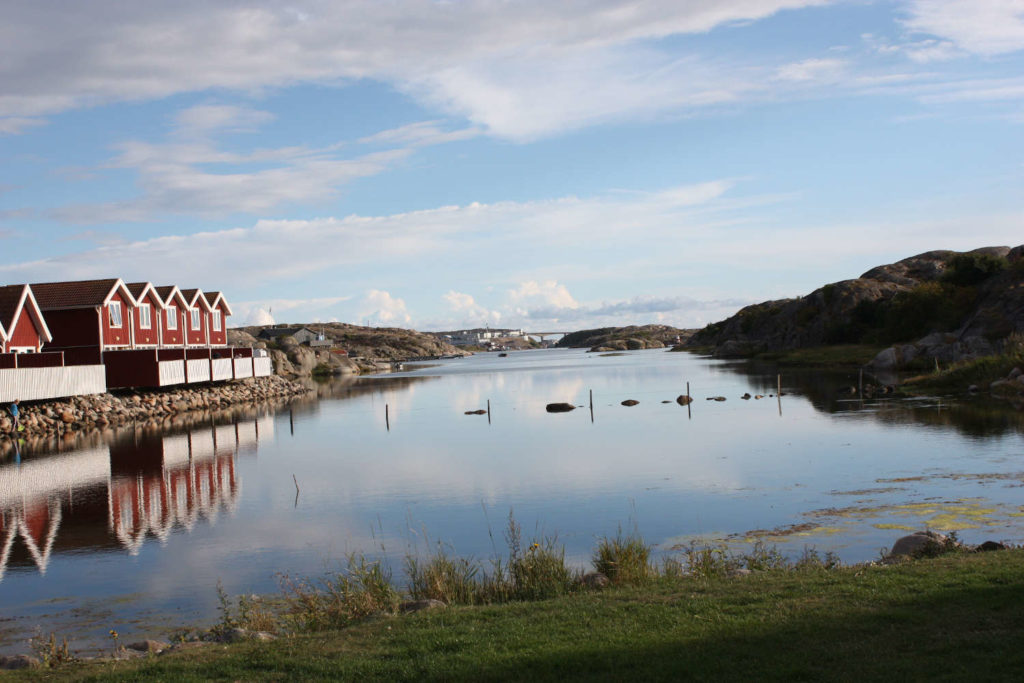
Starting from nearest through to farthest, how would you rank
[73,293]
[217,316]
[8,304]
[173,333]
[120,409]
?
[8,304] → [120,409] → [73,293] → [173,333] → [217,316]

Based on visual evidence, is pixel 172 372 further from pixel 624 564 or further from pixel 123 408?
pixel 624 564

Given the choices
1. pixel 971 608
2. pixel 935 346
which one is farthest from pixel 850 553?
pixel 935 346

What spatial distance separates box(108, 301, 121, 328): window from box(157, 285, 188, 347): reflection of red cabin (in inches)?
281

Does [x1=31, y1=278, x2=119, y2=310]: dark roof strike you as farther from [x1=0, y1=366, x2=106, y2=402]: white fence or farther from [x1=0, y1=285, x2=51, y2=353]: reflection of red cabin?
[x1=0, y1=366, x2=106, y2=402]: white fence

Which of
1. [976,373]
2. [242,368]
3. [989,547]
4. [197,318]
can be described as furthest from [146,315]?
[989,547]

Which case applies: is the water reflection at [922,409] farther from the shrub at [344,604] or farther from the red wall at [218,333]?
the red wall at [218,333]

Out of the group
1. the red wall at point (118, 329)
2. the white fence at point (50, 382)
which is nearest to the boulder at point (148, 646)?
the white fence at point (50, 382)

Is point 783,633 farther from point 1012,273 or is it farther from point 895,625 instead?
point 1012,273

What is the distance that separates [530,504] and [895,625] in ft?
45.8

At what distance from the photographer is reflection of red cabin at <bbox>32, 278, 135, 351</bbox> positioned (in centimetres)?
5188

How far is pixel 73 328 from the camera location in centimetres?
5206

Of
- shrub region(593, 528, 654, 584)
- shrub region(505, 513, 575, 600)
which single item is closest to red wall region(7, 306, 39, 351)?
shrub region(505, 513, 575, 600)

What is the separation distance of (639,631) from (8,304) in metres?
45.2

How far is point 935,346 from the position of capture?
66.9m
